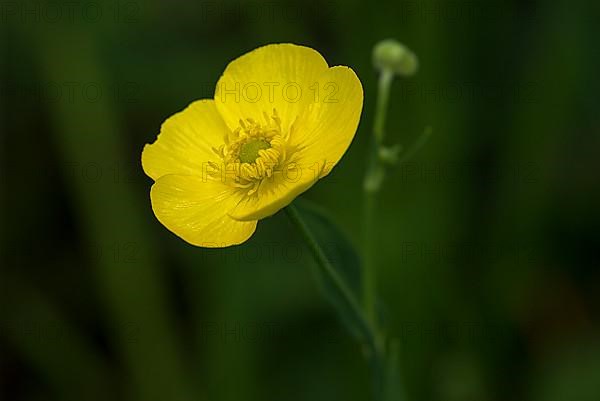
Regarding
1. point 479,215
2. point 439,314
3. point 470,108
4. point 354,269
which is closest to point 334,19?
point 470,108

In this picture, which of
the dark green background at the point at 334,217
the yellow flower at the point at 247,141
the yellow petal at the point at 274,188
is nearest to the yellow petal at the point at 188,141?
the yellow flower at the point at 247,141

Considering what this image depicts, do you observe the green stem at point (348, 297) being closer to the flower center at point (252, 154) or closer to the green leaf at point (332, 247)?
the green leaf at point (332, 247)

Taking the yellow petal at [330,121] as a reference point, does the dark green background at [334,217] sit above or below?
below

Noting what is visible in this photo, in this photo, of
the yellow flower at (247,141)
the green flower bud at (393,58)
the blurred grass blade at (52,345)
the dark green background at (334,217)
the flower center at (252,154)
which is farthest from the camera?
the blurred grass blade at (52,345)

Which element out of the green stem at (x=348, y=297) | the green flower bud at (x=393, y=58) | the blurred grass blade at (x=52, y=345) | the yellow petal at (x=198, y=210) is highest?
the green flower bud at (x=393, y=58)

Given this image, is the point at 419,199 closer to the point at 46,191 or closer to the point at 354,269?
the point at 354,269

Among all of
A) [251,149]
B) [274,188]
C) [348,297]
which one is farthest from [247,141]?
[348,297]

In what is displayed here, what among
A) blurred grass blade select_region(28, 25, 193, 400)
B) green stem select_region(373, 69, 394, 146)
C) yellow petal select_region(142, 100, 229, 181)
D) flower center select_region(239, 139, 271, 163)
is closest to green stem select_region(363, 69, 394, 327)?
green stem select_region(373, 69, 394, 146)
